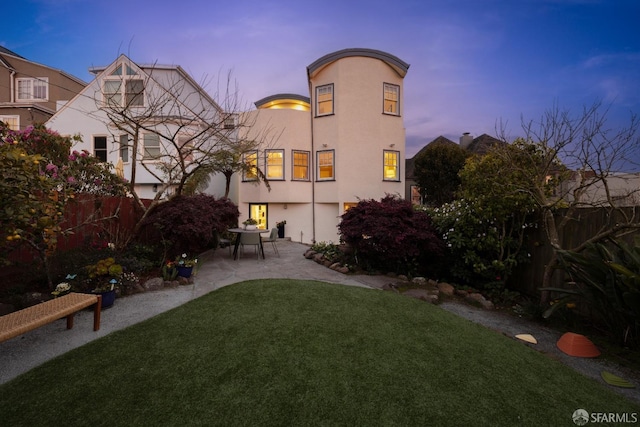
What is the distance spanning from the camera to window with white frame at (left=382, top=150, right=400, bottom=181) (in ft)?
49.6

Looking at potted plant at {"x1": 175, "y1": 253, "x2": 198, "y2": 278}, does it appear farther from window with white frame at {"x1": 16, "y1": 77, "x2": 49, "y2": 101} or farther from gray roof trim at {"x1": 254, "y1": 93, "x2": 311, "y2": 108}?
window with white frame at {"x1": 16, "y1": 77, "x2": 49, "y2": 101}

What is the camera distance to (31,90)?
19.3 metres

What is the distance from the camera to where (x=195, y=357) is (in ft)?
11.3

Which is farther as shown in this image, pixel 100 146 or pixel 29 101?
pixel 29 101

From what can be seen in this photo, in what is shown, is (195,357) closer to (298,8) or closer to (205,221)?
(205,221)

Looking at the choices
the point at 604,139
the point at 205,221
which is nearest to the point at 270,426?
the point at 205,221

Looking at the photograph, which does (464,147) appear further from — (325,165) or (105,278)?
(105,278)

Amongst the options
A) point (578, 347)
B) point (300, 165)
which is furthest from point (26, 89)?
point (578, 347)

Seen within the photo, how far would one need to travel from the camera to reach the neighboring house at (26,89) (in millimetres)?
17641

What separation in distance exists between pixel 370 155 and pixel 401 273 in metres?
7.89

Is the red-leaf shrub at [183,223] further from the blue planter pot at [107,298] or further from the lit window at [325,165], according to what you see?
the lit window at [325,165]

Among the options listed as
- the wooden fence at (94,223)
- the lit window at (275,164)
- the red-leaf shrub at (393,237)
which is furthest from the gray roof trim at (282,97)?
the wooden fence at (94,223)

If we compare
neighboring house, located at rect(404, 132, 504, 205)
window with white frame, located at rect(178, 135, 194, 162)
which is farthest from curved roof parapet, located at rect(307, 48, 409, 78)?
neighboring house, located at rect(404, 132, 504, 205)

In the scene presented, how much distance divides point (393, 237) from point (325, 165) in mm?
8223
